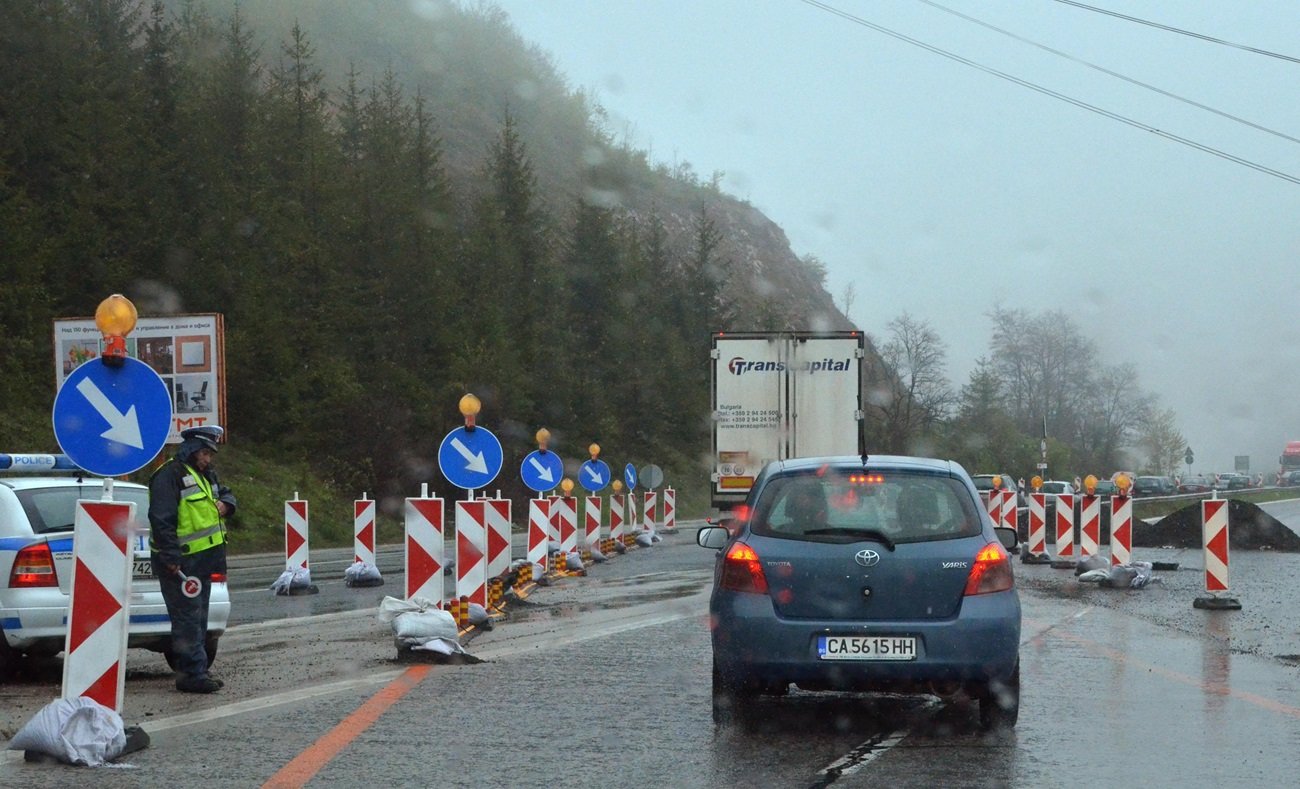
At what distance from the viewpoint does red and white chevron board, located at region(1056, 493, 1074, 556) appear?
2516 cm

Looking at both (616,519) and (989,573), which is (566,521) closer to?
(616,519)

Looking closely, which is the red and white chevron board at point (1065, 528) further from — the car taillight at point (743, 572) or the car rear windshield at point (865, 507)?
the car taillight at point (743, 572)

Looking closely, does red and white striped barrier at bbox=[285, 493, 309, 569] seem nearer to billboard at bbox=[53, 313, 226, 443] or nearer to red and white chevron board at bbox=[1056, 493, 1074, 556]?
red and white chevron board at bbox=[1056, 493, 1074, 556]

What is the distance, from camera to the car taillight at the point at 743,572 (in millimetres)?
8422

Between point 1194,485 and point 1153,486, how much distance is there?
11595mm

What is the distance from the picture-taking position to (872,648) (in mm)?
8242

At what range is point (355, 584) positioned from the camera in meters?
21.2

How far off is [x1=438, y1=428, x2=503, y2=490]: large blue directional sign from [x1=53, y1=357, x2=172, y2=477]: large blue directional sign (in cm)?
777

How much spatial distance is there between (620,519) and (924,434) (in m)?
40.3

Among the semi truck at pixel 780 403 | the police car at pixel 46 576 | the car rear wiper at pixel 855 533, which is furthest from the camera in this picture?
the semi truck at pixel 780 403

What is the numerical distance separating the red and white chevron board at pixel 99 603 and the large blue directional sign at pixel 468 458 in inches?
321

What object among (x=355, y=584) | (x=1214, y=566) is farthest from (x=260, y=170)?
(x=1214, y=566)

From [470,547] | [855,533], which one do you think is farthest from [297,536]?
[855,533]

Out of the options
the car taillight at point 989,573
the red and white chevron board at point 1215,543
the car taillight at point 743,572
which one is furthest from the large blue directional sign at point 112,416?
the red and white chevron board at point 1215,543
